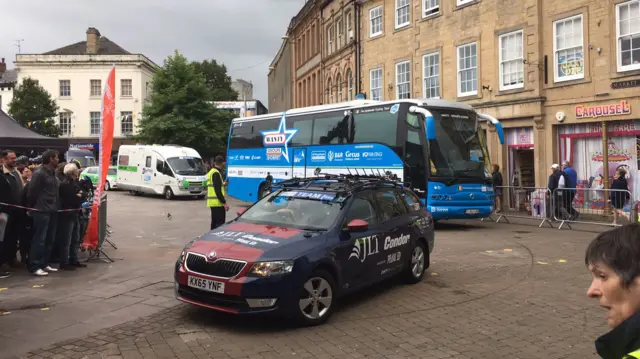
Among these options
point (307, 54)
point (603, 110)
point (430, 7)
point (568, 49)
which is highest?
point (307, 54)

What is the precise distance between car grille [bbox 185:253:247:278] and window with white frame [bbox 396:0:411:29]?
71.5 feet

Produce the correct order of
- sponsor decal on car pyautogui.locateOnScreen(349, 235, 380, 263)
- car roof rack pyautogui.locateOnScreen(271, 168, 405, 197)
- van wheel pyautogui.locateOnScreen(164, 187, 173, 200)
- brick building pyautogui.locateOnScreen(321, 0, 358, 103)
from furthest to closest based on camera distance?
brick building pyautogui.locateOnScreen(321, 0, 358, 103) → van wheel pyautogui.locateOnScreen(164, 187, 173, 200) → car roof rack pyautogui.locateOnScreen(271, 168, 405, 197) → sponsor decal on car pyautogui.locateOnScreen(349, 235, 380, 263)

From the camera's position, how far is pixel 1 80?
60.2 meters

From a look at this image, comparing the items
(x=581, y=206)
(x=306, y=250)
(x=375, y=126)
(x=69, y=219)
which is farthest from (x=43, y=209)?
(x=581, y=206)

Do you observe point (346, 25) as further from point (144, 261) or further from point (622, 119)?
point (144, 261)

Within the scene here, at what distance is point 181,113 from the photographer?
40.9 meters

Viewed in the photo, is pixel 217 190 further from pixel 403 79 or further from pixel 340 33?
pixel 340 33

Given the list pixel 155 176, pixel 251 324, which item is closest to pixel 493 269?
pixel 251 324

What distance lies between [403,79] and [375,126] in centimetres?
1063

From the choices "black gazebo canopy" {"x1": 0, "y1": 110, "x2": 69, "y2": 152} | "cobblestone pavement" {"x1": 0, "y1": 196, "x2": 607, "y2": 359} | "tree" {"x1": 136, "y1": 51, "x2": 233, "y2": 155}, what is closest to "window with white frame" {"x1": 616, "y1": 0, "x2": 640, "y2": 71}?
"cobblestone pavement" {"x1": 0, "y1": 196, "x2": 607, "y2": 359}

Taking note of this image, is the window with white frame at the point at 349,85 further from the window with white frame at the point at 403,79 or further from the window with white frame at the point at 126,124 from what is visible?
the window with white frame at the point at 126,124

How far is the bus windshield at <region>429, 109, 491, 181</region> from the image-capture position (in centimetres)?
1498

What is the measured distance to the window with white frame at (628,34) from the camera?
16.7 m

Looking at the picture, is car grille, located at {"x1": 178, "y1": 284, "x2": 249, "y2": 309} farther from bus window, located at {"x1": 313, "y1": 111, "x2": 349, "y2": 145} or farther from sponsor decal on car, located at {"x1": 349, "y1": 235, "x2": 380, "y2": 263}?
bus window, located at {"x1": 313, "y1": 111, "x2": 349, "y2": 145}
